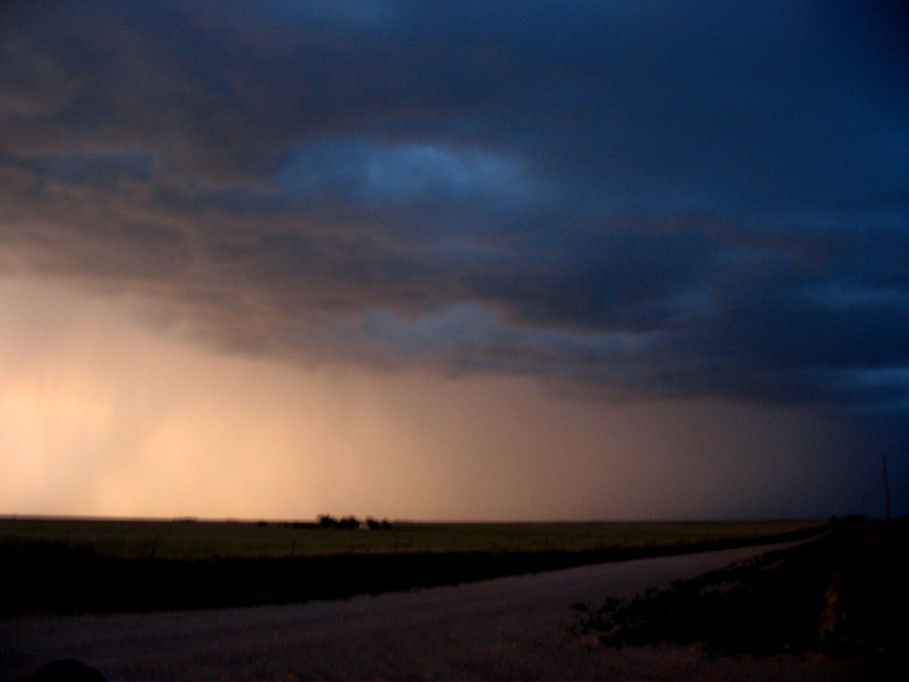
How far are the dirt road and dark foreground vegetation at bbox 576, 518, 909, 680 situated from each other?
0.73 meters

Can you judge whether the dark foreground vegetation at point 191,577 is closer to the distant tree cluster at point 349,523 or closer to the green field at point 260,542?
the green field at point 260,542

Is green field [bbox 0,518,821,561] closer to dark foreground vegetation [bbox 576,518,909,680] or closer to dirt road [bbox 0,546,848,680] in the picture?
dirt road [bbox 0,546,848,680]

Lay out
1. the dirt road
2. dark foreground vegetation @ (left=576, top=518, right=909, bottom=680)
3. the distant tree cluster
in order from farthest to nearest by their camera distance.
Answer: the distant tree cluster, the dirt road, dark foreground vegetation @ (left=576, top=518, right=909, bottom=680)

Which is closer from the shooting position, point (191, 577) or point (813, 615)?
point (813, 615)

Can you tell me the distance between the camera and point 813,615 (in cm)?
1543

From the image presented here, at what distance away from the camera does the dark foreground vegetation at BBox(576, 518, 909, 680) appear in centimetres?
1347

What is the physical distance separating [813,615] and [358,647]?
29.9 ft

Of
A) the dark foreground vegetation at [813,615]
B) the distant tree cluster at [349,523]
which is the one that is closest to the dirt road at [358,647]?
the dark foreground vegetation at [813,615]

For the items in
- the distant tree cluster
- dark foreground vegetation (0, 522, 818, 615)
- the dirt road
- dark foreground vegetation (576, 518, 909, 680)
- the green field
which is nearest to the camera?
dark foreground vegetation (576, 518, 909, 680)

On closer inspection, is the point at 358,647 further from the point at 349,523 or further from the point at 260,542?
the point at 349,523

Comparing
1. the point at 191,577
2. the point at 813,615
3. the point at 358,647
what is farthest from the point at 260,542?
the point at 813,615

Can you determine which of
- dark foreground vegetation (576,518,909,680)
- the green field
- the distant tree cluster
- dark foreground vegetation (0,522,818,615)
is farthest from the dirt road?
the distant tree cluster

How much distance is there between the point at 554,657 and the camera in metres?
15.3

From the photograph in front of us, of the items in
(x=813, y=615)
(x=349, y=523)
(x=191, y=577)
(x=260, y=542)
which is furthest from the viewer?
(x=349, y=523)
